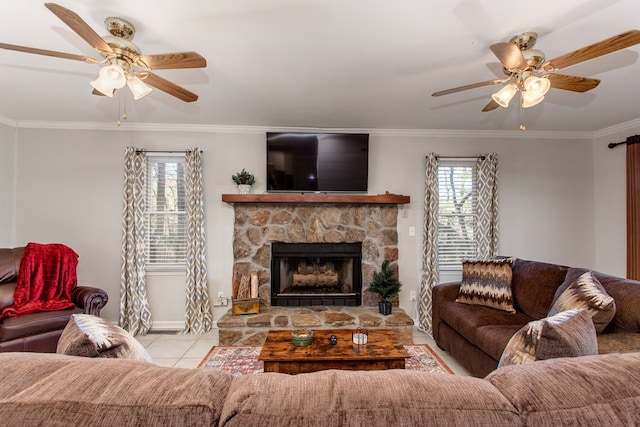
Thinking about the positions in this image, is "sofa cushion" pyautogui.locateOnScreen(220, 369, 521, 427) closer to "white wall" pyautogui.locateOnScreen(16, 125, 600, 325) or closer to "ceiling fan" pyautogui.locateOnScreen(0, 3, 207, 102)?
"ceiling fan" pyautogui.locateOnScreen(0, 3, 207, 102)

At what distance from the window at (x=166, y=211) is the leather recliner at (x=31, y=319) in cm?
91

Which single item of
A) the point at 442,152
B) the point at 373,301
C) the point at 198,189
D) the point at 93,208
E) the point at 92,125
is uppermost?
the point at 92,125

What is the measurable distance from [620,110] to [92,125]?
6004 mm

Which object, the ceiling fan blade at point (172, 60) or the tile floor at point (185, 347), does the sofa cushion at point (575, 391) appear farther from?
the tile floor at point (185, 347)

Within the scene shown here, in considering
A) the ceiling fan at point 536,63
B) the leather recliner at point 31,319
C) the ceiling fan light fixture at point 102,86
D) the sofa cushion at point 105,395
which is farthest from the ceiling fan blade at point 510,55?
the leather recliner at point 31,319

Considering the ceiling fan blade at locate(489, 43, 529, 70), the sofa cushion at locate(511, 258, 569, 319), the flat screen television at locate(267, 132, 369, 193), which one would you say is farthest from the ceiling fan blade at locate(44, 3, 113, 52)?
the sofa cushion at locate(511, 258, 569, 319)

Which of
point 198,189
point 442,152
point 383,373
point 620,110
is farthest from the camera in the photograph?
point 442,152

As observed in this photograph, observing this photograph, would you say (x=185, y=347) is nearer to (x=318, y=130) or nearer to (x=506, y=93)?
(x=318, y=130)

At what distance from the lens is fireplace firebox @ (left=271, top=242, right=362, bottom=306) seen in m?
3.71

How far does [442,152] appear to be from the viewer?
3916 mm

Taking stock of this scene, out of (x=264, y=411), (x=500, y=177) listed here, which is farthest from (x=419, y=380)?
(x=500, y=177)

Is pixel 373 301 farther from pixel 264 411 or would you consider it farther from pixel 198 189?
pixel 264 411

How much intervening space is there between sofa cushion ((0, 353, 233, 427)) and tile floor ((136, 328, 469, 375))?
92.5 inches

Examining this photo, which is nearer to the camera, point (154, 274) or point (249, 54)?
point (249, 54)
